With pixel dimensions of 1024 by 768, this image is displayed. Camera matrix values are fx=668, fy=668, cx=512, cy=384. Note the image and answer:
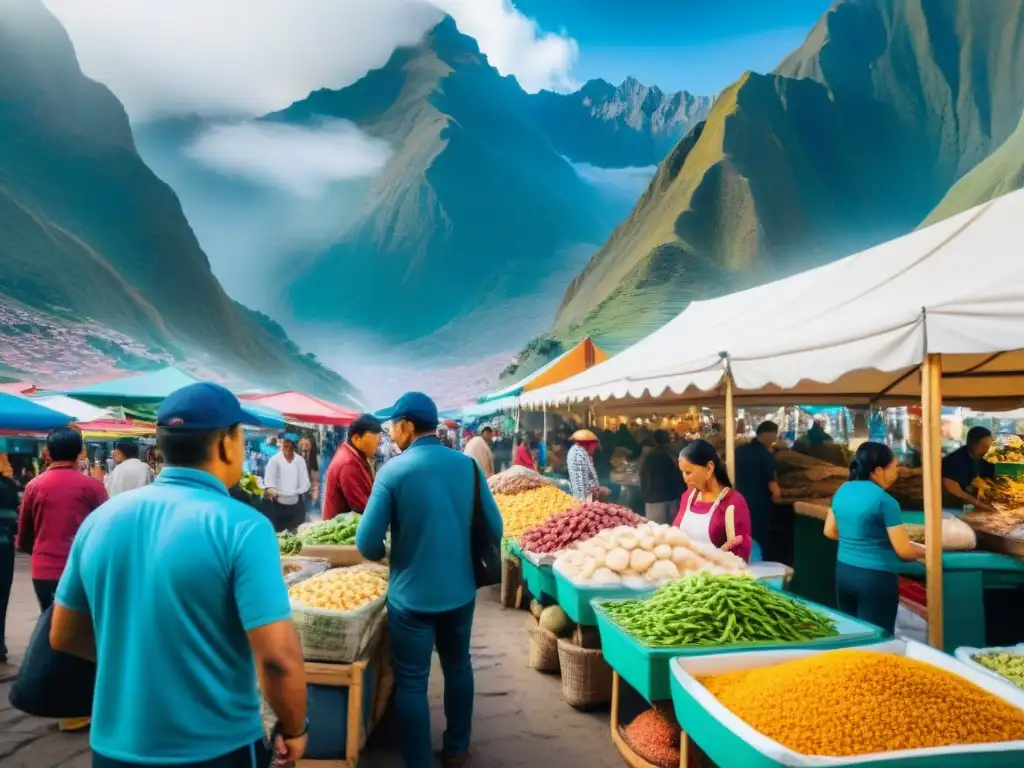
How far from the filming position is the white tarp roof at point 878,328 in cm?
317

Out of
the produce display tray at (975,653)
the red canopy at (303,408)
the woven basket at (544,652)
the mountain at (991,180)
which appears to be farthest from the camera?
the mountain at (991,180)

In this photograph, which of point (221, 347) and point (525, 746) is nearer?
point (525, 746)

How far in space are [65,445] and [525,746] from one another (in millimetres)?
3306

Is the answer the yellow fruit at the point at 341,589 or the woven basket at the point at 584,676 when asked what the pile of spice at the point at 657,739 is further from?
the yellow fruit at the point at 341,589

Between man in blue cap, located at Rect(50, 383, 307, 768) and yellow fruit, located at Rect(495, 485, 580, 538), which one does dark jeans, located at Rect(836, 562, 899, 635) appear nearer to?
yellow fruit, located at Rect(495, 485, 580, 538)

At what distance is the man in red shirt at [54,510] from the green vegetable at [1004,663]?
4.88 meters

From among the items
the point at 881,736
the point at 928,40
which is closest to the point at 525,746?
the point at 881,736

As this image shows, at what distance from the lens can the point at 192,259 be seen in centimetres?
6309

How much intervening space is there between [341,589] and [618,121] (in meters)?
143

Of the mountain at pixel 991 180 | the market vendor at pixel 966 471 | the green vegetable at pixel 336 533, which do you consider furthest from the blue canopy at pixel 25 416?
the mountain at pixel 991 180

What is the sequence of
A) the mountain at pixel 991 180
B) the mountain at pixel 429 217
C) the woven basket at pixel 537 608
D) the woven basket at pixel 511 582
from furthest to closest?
the mountain at pixel 429 217 < the mountain at pixel 991 180 < the woven basket at pixel 511 582 < the woven basket at pixel 537 608

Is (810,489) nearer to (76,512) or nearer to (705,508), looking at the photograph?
(705,508)

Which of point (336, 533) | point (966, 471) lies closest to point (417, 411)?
point (336, 533)

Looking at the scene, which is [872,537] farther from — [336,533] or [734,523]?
[336,533]
